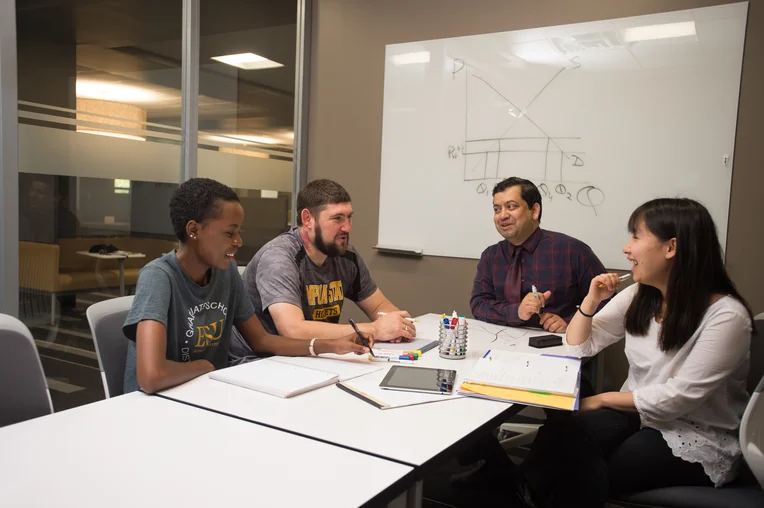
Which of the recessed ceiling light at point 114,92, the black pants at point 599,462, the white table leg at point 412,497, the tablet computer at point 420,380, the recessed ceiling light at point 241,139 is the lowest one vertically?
the black pants at point 599,462

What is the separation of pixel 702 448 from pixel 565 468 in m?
0.38

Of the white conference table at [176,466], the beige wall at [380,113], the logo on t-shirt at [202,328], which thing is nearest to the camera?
the white conference table at [176,466]

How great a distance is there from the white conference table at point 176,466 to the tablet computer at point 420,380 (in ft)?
1.46

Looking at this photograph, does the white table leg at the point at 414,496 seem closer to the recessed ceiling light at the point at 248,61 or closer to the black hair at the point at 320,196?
the black hair at the point at 320,196

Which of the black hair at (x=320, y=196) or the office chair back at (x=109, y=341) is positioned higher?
the black hair at (x=320, y=196)

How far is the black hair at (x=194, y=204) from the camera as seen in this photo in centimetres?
184

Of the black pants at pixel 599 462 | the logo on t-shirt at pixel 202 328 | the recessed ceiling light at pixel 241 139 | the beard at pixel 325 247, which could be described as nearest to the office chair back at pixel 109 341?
the logo on t-shirt at pixel 202 328

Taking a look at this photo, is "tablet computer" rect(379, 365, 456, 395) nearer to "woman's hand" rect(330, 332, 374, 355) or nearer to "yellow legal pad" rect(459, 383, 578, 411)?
"yellow legal pad" rect(459, 383, 578, 411)

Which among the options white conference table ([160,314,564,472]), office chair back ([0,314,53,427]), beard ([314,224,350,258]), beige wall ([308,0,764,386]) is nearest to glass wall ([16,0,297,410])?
beige wall ([308,0,764,386])

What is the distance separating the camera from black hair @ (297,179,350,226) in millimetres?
2447

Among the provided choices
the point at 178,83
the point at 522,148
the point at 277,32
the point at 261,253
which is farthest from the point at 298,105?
the point at 261,253

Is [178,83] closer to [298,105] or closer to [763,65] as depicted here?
[298,105]

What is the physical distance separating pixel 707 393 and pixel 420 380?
0.81 m

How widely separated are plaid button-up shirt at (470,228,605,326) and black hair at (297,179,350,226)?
36.6 inches
